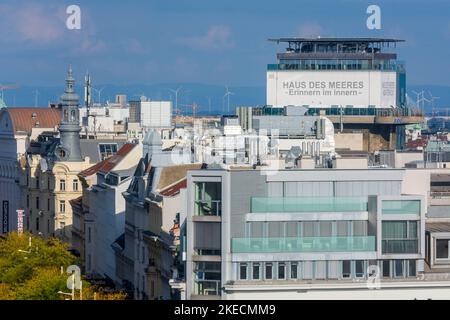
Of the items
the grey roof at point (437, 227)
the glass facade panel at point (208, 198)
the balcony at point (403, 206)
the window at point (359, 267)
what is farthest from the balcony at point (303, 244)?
the grey roof at point (437, 227)

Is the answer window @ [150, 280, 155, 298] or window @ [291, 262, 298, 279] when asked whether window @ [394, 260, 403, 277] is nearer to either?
window @ [291, 262, 298, 279]

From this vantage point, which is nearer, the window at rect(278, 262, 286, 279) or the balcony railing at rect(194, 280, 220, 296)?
the balcony railing at rect(194, 280, 220, 296)

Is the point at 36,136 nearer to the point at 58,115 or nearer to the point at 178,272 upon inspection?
the point at 58,115

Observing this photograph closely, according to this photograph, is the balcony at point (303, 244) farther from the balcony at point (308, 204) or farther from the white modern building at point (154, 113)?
the white modern building at point (154, 113)

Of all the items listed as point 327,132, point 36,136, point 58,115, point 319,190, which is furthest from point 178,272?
point 58,115

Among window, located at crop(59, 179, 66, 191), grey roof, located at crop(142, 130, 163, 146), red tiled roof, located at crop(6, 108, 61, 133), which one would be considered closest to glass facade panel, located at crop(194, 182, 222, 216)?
grey roof, located at crop(142, 130, 163, 146)

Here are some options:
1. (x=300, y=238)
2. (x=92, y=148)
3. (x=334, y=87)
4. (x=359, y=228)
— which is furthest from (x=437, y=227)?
(x=334, y=87)
